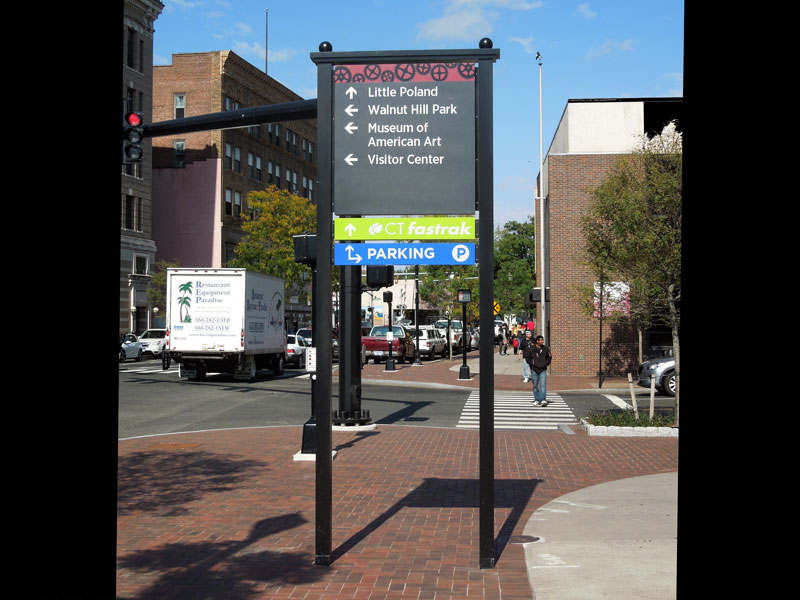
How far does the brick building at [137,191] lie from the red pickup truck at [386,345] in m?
16.9

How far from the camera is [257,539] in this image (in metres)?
7.20

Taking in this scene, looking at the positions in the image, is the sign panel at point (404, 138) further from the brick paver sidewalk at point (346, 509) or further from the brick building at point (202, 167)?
the brick building at point (202, 167)

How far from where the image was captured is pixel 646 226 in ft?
47.8

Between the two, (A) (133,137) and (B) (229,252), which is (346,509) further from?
(B) (229,252)

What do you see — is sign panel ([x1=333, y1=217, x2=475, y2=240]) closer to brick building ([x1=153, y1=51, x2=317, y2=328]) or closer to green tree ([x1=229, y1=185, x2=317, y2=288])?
green tree ([x1=229, y1=185, x2=317, y2=288])

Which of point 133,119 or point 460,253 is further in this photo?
point 133,119

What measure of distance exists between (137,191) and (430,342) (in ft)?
67.1

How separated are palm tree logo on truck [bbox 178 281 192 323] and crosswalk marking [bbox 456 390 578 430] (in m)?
9.50

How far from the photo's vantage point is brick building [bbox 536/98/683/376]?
29.9 meters

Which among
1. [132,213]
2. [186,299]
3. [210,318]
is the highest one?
[132,213]

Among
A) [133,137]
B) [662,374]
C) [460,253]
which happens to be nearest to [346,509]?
[460,253]
